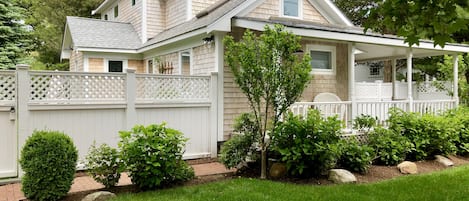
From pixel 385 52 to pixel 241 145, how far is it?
7010mm

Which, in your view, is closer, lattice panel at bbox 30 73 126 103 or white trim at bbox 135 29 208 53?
lattice panel at bbox 30 73 126 103

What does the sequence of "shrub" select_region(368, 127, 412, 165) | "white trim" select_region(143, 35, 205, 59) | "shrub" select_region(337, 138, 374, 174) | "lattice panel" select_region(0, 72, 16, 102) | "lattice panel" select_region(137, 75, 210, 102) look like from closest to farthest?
"lattice panel" select_region(0, 72, 16, 102) < "shrub" select_region(337, 138, 374, 174) < "lattice panel" select_region(137, 75, 210, 102) < "shrub" select_region(368, 127, 412, 165) < "white trim" select_region(143, 35, 205, 59)

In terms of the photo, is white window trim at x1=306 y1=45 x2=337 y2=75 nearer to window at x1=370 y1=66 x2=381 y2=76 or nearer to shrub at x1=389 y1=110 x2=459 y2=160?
shrub at x1=389 y1=110 x2=459 y2=160

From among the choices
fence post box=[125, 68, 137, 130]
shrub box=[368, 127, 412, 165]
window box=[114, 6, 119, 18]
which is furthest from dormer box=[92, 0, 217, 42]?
shrub box=[368, 127, 412, 165]

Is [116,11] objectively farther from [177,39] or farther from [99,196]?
[99,196]

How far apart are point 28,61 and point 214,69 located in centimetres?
1175

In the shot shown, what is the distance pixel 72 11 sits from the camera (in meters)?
21.0

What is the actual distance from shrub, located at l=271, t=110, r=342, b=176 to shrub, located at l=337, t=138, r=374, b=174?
0.50 meters

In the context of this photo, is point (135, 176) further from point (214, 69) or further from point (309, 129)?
point (214, 69)

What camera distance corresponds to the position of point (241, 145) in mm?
6598

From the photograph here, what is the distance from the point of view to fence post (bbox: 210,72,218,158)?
26.2ft

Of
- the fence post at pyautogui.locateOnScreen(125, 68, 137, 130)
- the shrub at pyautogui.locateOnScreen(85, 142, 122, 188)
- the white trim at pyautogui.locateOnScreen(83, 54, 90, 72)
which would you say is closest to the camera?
the shrub at pyautogui.locateOnScreen(85, 142, 122, 188)

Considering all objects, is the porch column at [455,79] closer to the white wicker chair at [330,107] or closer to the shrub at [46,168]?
the white wicker chair at [330,107]

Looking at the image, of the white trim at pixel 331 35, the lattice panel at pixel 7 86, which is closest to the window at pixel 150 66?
the white trim at pixel 331 35
